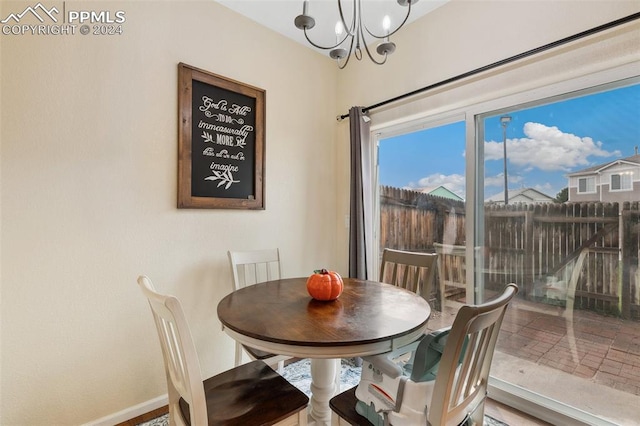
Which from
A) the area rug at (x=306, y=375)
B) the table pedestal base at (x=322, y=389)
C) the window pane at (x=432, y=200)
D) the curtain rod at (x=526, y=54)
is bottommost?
the area rug at (x=306, y=375)

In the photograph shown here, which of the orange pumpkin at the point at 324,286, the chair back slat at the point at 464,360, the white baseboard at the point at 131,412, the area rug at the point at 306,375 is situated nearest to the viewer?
the chair back slat at the point at 464,360

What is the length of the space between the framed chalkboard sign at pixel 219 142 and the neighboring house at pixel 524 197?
1.76 meters

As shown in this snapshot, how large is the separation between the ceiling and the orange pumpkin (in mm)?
2000

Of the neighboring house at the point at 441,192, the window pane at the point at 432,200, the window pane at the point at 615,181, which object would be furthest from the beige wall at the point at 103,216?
the window pane at the point at 615,181

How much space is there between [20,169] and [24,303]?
70 cm

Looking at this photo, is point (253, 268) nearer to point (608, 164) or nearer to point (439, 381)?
point (439, 381)

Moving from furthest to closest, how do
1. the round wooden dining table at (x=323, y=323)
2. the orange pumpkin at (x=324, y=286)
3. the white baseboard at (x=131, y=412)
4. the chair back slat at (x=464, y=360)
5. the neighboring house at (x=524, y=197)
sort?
the neighboring house at (x=524, y=197)
the white baseboard at (x=131, y=412)
the orange pumpkin at (x=324, y=286)
the round wooden dining table at (x=323, y=323)
the chair back slat at (x=464, y=360)

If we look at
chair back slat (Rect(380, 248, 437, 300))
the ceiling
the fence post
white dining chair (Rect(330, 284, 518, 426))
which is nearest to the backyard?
the fence post

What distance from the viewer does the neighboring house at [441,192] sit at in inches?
89.1

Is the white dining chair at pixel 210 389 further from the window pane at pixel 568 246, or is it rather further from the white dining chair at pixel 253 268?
the window pane at pixel 568 246

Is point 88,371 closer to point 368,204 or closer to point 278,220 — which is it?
point 278,220

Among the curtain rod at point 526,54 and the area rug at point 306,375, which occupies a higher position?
the curtain rod at point 526,54

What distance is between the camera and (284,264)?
2.62 m

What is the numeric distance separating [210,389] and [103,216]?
3.95ft
